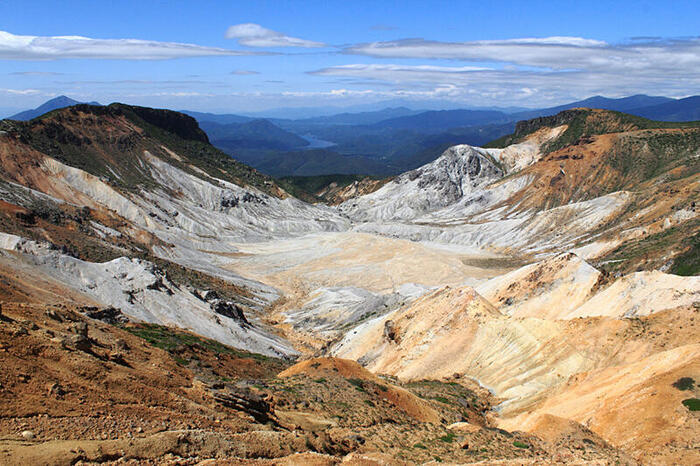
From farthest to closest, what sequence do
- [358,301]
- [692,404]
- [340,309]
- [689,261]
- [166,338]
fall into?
[358,301], [340,309], [689,261], [166,338], [692,404]

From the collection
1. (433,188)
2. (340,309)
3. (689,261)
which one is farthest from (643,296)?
(433,188)

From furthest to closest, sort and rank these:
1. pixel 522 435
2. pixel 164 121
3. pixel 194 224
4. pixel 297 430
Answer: pixel 164 121, pixel 194 224, pixel 522 435, pixel 297 430

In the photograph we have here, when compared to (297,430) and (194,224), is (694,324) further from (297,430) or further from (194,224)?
(194,224)

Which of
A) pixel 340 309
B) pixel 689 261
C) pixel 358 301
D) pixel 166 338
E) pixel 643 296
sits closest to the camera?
pixel 166 338

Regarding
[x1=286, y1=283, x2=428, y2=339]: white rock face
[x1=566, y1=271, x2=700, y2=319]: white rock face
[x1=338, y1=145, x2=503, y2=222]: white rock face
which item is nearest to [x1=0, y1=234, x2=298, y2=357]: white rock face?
[x1=286, y1=283, x2=428, y2=339]: white rock face

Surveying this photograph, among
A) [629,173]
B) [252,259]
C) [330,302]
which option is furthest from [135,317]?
[629,173]

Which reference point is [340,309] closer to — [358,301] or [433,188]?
[358,301]

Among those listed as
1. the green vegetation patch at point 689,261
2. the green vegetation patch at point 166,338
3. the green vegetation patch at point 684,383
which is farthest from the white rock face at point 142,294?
the green vegetation patch at point 689,261

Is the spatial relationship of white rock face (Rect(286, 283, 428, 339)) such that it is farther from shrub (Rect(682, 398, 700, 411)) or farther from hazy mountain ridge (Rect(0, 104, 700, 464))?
shrub (Rect(682, 398, 700, 411))

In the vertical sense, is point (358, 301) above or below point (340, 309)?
above

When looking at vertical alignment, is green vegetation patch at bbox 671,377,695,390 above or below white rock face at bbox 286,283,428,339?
above

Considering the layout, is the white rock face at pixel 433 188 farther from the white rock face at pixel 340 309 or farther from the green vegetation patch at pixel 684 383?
the green vegetation patch at pixel 684 383
